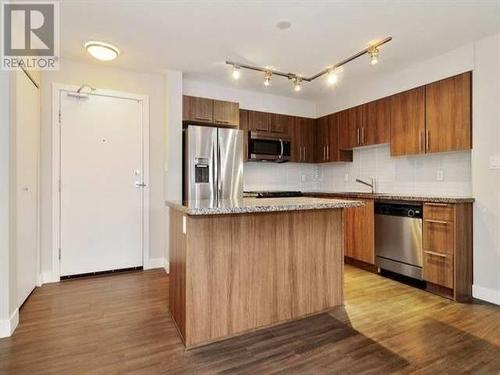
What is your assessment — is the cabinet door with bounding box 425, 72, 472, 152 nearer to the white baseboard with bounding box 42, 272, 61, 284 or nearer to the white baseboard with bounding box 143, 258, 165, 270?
the white baseboard with bounding box 143, 258, 165, 270

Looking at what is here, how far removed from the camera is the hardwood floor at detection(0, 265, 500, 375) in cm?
174

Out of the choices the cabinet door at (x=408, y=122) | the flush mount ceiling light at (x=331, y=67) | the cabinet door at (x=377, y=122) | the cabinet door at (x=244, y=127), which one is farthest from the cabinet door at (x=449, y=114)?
the cabinet door at (x=244, y=127)

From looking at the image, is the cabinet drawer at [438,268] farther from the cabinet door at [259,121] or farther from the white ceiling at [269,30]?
the cabinet door at [259,121]

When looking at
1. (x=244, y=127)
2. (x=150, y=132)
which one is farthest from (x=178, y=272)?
(x=244, y=127)

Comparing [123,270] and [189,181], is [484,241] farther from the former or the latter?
[123,270]

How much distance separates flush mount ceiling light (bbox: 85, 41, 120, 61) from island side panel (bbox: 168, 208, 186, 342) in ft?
6.14

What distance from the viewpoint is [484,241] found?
9.06 feet

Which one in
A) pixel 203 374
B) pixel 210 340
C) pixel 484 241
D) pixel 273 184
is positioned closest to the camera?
pixel 203 374

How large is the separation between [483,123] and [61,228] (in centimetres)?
454

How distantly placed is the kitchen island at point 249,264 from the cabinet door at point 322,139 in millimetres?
2472

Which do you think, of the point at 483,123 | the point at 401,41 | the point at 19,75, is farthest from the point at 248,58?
the point at 483,123

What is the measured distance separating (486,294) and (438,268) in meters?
0.44

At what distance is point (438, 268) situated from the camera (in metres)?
2.85

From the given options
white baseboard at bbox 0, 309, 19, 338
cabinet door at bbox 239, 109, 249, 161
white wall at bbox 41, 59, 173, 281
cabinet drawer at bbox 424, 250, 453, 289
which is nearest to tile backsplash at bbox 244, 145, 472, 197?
cabinet door at bbox 239, 109, 249, 161
